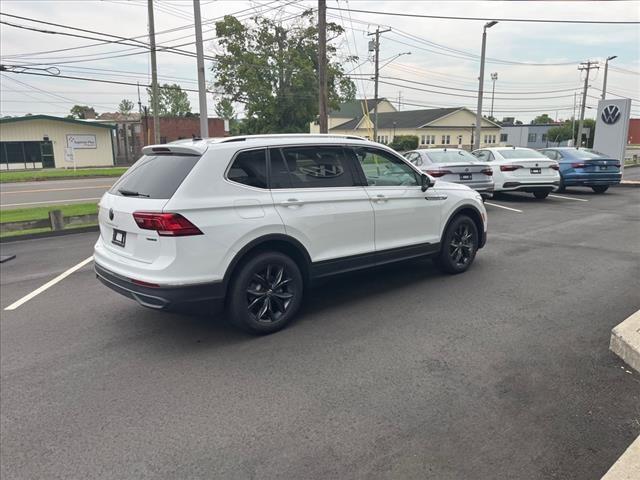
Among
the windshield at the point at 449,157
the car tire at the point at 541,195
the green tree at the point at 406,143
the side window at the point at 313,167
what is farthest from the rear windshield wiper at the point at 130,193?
the green tree at the point at 406,143

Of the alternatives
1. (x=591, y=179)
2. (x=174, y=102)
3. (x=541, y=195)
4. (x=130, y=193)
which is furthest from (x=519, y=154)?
(x=174, y=102)

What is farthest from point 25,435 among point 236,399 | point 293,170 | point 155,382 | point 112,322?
point 293,170

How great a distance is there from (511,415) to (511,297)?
8.57 ft

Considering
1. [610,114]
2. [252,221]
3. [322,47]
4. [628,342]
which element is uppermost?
[322,47]

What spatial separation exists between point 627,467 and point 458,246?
13.8 feet

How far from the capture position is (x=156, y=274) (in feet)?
13.4

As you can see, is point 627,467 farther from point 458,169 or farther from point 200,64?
point 200,64

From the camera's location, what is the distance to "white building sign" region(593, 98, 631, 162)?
19812 mm

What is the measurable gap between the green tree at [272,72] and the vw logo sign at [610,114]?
83.1 ft

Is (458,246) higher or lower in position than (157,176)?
lower

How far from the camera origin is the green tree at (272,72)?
135 feet

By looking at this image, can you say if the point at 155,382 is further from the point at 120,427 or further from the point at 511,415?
the point at 511,415

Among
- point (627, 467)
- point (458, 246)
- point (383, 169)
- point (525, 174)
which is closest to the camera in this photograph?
point (627, 467)

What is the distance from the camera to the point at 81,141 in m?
46.4
